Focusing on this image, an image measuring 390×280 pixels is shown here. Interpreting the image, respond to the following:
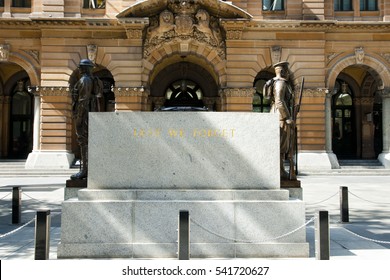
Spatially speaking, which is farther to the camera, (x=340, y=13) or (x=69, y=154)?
(x=340, y=13)

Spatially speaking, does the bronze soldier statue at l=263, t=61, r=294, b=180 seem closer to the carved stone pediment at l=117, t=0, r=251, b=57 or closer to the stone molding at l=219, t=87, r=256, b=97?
the stone molding at l=219, t=87, r=256, b=97

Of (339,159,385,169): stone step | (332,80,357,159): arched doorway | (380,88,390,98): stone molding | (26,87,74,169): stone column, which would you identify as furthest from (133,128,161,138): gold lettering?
(332,80,357,159): arched doorway


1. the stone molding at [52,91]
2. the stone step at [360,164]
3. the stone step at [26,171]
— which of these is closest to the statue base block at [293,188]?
the stone step at [26,171]

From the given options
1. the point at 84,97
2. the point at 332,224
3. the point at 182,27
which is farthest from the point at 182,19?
the point at 332,224

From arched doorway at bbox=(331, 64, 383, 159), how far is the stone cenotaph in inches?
1008

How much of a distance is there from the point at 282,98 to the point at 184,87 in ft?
70.2

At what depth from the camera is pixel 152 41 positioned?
24.9 metres

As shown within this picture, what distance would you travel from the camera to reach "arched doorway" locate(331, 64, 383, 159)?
3019cm

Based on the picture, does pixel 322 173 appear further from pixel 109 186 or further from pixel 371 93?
pixel 109 186

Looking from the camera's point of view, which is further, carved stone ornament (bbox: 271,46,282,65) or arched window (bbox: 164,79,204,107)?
arched window (bbox: 164,79,204,107)

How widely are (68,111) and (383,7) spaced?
71.4 feet

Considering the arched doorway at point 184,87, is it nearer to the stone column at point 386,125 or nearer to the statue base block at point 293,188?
the stone column at point 386,125

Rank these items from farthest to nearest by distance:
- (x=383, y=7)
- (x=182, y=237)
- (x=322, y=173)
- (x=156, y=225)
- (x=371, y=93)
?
(x=371, y=93) → (x=383, y=7) → (x=322, y=173) → (x=156, y=225) → (x=182, y=237)

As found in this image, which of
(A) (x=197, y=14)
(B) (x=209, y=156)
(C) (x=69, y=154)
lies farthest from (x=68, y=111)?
(B) (x=209, y=156)
